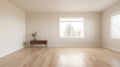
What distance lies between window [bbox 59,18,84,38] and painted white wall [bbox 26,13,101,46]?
0.30m

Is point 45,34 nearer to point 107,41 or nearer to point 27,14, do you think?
point 27,14

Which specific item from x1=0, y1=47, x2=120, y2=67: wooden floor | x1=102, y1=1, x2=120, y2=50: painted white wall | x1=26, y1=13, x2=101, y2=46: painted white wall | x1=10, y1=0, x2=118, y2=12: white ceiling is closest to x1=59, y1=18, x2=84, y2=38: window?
x1=26, y1=13, x2=101, y2=46: painted white wall

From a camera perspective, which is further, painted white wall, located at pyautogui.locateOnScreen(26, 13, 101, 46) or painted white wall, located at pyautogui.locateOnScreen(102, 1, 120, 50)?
painted white wall, located at pyautogui.locateOnScreen(26, 13, 101, 46)

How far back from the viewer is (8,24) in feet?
18.7

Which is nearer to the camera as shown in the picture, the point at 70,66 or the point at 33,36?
the point at 70,66

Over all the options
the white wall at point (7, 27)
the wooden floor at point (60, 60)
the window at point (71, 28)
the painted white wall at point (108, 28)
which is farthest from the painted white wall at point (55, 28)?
the wooden floor at point (60, 60)

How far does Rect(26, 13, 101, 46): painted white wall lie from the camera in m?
8.84

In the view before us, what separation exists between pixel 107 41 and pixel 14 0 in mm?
5513

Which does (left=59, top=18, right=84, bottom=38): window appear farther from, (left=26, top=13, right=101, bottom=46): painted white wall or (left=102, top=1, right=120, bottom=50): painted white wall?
(left=102, top=1, right=120, bottom=50): painted white wall

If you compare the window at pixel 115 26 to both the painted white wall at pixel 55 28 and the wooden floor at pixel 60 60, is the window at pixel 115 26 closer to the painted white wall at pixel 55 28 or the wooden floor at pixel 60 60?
the wooden floor at pixel 60 60

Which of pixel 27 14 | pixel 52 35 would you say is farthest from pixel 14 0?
pixel 52 35

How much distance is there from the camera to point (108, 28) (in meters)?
7.56

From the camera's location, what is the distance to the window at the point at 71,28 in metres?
9.03

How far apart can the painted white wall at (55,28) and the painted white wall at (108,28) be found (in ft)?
1.92
